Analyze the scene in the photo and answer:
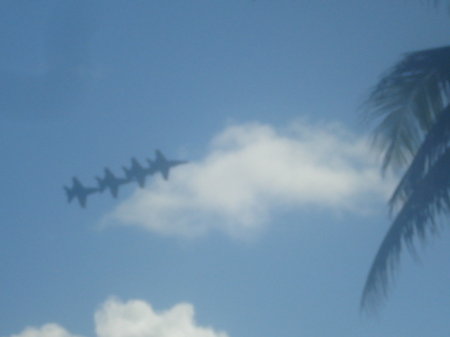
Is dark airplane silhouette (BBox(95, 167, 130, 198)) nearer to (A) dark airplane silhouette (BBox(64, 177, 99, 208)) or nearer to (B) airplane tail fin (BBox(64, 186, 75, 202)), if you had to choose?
(A) dark airplane silhouette (BBox(64, 177, 99, 208))

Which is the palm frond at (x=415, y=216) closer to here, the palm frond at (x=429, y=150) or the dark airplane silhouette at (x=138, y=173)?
the palm frond at (x=429, y=150)

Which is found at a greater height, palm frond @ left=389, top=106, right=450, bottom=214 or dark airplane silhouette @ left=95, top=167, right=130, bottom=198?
dark airplane silhouette @ left=95, top=167, right=130, bottom=198

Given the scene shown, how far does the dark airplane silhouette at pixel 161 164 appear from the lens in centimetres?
2128

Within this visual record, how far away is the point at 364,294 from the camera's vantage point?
594 cm

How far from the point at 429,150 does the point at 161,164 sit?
16.8 meters

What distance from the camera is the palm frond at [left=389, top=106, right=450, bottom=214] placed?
5625 mm

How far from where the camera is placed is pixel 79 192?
2322 cm

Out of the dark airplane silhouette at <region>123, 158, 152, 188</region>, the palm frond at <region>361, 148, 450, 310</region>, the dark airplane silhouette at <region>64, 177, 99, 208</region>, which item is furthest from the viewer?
the dark airplane silhouette at <region>64, 177, 99, 208</region>

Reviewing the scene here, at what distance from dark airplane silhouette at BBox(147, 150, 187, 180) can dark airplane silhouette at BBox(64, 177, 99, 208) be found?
3.55 meters

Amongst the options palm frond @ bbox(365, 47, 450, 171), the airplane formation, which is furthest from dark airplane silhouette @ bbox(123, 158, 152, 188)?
palm frond @ bbox(365, 47, 450, 171)

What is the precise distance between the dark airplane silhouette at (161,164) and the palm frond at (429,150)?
16.5m

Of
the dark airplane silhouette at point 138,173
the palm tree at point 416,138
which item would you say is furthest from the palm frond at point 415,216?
the dark airplane silhouette at point 138,173

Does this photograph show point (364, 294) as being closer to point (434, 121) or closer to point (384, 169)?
point (384, 169)

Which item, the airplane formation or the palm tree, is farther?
the airplane formation
